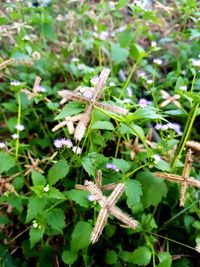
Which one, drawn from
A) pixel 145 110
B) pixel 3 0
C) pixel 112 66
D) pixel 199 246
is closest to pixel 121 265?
pixel 199 246

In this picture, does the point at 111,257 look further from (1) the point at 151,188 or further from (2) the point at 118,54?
(2) the point at 118,54

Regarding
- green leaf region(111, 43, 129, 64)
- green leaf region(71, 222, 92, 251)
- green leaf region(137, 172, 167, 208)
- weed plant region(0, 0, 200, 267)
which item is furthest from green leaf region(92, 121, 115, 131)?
green leaf region(111, 43, 129, 64)

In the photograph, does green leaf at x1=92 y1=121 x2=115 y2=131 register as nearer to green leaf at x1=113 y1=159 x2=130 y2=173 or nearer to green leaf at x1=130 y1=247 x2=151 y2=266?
green leaf at x1=113 y1=159 x2=130 y2=173

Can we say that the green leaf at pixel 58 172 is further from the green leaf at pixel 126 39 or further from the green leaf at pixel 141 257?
the green leaf at pixel 126 39

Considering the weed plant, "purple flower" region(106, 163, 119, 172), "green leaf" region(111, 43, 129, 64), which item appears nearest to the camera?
the weed plant

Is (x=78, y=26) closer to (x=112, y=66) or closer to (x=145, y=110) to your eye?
(x=112, y=66)

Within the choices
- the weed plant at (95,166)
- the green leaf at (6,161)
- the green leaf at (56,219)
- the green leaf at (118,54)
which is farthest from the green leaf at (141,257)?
the green leaf at (118,54)
